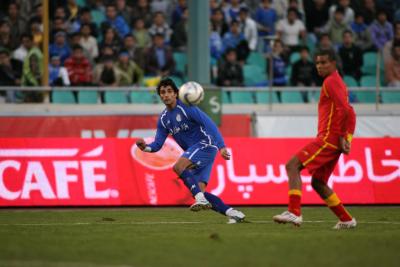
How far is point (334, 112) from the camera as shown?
12336 millimetres

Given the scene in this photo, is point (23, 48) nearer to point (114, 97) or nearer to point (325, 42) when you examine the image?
point (114, 97)

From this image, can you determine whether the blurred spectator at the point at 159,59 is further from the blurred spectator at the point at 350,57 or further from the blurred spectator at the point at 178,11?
the blurred spectator at the point at 350,57

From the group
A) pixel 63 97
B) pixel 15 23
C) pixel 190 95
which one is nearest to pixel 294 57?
pixel 63 97

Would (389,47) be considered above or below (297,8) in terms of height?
below

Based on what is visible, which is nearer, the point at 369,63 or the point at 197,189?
the point at 197,189

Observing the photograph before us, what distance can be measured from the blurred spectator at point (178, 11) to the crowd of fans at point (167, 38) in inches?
1.0

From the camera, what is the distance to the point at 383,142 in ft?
63.4

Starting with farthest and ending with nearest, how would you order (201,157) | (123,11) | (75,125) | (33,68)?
(123,11) < (33,68) < (75,125) < (201,157)

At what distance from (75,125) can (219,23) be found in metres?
4.89

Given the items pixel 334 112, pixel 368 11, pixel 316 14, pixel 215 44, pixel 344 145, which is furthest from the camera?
pixel 368 11

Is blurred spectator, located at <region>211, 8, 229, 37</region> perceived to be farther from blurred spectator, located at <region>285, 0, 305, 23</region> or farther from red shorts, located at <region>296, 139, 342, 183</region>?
red shorts, located at <region>296, 139, 342, 183</region>

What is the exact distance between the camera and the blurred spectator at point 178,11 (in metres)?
24.5

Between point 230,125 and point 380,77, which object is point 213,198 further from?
point 380,77

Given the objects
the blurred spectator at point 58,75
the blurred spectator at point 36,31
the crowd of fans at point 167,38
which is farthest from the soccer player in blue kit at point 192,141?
the blurred spectator at point 36,31
